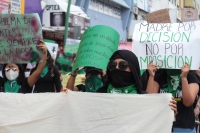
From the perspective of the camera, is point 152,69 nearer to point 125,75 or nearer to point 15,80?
point 125,75

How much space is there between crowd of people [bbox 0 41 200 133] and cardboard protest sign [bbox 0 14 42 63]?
0.12 m

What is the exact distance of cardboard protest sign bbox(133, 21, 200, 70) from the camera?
4273 millimetres

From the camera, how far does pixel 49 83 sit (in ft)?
17.1

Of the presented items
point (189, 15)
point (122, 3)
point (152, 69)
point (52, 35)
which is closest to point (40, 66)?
point (152, 69)

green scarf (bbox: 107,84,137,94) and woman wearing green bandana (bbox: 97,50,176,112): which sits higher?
woman wearing green bandana (bbox: 97,50,176,112)

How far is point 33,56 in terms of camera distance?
14.8 feet

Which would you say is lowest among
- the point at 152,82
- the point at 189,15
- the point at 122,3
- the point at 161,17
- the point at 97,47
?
the point at 152,82

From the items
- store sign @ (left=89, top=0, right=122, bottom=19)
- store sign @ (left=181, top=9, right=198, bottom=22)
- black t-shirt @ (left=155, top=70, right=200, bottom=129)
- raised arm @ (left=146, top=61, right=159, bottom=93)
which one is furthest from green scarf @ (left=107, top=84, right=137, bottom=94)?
store sign @ (left=89, top=0, right=122, bottom=19)

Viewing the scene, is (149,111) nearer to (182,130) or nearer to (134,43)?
(182,130)

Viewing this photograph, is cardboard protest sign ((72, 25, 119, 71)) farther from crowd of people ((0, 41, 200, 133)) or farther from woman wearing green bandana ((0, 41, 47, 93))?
woman wearing green bandana ((0, 41, 47, 93))

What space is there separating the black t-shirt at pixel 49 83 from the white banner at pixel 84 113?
1.60 meters

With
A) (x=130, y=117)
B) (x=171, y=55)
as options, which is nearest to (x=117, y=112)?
(x=130, y=117)

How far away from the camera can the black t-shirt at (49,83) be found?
5.14 metres

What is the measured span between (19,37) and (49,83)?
0.87 m
